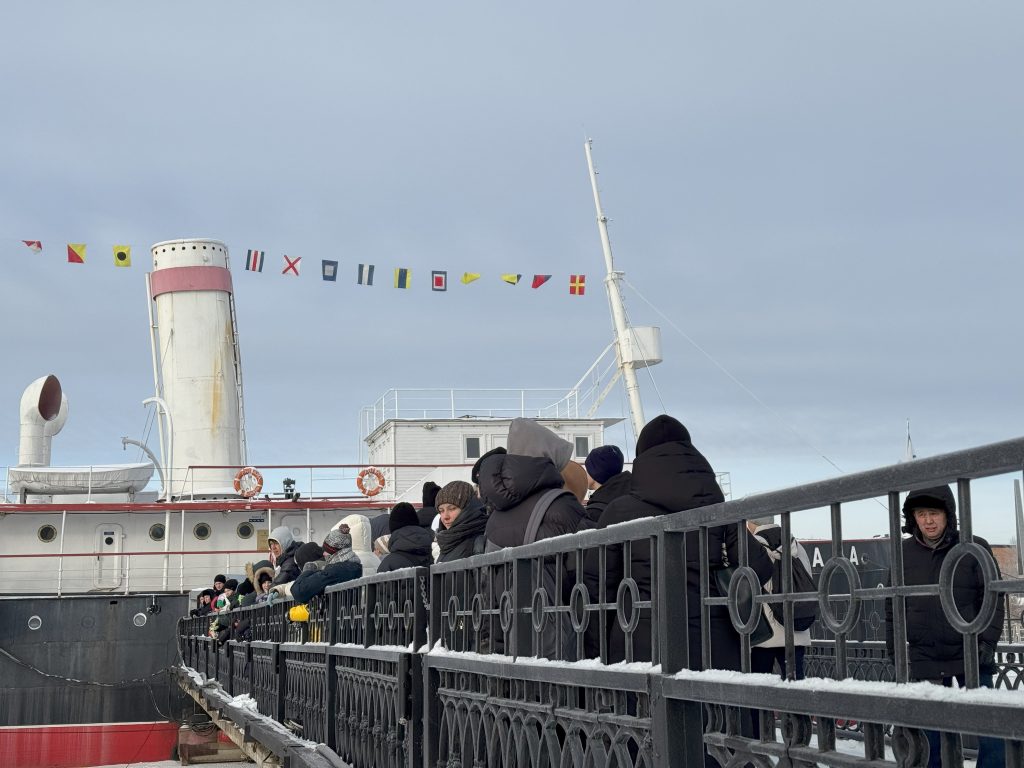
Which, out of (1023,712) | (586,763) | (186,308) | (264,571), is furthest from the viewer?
(186,308)

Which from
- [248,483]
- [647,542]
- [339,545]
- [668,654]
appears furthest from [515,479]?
[248,483]

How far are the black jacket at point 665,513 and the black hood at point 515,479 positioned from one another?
41.1 inches

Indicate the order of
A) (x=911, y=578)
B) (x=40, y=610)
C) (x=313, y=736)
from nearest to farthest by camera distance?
(x=911, y=578) → (x=313, y=736) → (x=40, y=610)

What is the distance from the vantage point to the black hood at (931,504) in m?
3.98

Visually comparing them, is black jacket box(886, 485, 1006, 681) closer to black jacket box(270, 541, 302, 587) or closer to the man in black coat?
the man in black coat

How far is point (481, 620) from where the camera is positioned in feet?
15.9

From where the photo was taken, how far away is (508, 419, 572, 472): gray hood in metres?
5.52

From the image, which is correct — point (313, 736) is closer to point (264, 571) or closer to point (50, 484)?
point (264, 571)

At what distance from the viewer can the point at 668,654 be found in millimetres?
3041

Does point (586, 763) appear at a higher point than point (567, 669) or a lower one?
lower

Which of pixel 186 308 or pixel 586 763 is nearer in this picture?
pixel 586 763

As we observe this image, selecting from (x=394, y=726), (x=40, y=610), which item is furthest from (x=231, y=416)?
(x=394, y=726)

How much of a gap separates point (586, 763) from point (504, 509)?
1662mm

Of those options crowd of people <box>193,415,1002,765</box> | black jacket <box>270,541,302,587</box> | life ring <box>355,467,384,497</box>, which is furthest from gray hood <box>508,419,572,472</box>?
life ring <box>355,467,384,497</box>
